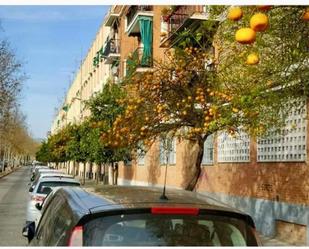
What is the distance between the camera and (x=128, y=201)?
418 cm

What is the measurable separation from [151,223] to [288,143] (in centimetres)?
1048

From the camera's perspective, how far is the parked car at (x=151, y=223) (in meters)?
3.88

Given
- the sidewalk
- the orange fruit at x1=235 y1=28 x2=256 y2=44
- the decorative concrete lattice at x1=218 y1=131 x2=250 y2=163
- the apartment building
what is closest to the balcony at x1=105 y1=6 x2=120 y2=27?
the apartment building

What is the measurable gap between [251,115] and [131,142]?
13.1ft

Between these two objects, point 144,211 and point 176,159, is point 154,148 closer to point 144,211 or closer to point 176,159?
point 176,159

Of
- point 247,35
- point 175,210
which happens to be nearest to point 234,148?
point 175,210

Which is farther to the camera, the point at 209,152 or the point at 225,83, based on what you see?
the point at 209,152

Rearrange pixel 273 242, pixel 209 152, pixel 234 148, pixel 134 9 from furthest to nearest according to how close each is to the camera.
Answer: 1. pixel 134 9
2. pixel 209 152
3. pixel 234 148
4. pixel 273 242

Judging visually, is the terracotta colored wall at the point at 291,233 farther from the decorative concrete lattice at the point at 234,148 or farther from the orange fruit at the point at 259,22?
the orange fruit at the point at 259,22

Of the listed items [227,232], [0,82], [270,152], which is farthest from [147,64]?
[0,82]

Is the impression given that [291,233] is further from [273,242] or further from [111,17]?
[111,17]

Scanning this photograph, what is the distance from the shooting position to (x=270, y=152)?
1483 cm

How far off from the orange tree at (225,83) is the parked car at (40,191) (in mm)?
3310

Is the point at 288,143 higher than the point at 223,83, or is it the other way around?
the point at 223,83
